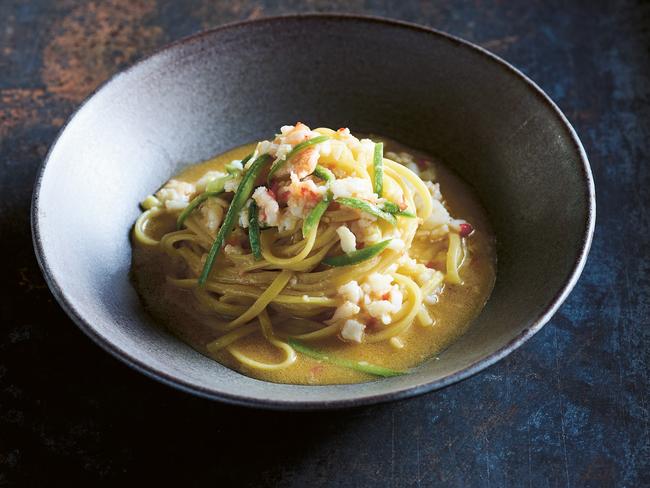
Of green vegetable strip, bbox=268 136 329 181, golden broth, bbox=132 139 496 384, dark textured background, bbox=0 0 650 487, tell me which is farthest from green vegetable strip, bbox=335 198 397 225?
dark textured background, bbox=0 0 650 487

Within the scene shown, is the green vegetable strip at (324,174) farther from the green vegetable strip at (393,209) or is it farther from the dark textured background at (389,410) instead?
the dark textured background at (389,410)

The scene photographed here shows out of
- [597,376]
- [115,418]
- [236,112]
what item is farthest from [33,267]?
[597,376]

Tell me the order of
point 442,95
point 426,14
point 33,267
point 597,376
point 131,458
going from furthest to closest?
point 426,14
point 442,95
point 33,267
point 597,376
point 131,458

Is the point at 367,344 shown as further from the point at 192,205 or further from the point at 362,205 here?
the point at 192,205

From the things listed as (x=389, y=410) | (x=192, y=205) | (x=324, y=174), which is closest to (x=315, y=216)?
(x=324, y=174)

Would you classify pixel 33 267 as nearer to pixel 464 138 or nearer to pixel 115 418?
pixel 115 418

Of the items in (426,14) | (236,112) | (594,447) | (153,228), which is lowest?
(594,447)
